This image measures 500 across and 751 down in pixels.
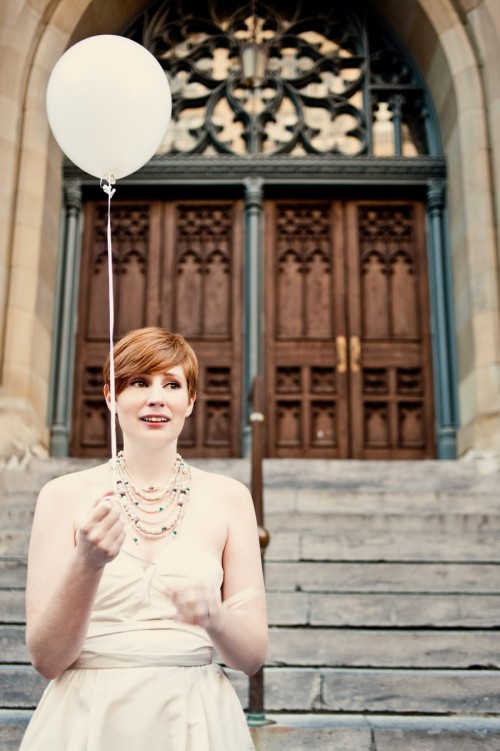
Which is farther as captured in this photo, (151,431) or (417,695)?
(417,695)

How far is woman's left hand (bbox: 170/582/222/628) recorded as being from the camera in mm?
1519

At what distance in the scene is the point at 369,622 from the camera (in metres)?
4.21

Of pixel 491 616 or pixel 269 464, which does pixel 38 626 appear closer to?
pixel 491 616

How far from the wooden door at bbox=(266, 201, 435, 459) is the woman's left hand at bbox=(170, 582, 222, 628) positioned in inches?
279

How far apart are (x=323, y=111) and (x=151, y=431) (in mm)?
8350

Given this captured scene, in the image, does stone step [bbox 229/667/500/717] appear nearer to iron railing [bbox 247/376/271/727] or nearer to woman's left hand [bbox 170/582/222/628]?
iron railing [bbox 247/376/271/727]

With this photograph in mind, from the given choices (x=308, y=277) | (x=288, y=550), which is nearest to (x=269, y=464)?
(x=288, y=550)

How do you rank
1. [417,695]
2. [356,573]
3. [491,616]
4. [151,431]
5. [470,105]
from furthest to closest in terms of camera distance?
1. [470,105]
2. [356,573]
3. [491,616]
4. [417,695]
5. [151,431]

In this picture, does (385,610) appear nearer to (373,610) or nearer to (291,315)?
(373,610)

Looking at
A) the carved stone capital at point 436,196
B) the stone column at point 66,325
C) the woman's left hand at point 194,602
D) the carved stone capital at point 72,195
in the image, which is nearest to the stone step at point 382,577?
the woman's left hand at point 194,602

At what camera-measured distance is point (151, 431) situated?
189cm

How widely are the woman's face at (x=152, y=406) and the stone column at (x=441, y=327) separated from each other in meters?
6.71

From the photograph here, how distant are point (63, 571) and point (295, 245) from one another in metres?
7.83

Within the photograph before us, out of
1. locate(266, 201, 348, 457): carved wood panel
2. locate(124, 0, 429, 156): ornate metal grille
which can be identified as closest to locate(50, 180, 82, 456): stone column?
locate(124, 0, 429, 156): ornate metal grille
